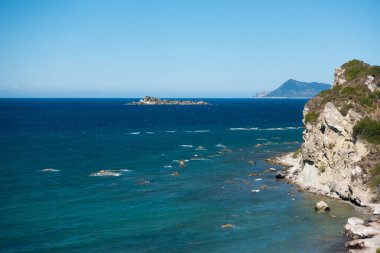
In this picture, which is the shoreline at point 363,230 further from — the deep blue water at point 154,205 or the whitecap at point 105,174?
the whitecap at point 105,174

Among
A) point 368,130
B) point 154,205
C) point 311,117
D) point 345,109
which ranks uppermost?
point 345,109

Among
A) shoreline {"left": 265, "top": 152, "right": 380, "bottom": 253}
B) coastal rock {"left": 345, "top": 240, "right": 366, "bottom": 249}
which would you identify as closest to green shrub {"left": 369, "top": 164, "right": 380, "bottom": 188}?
shoreline {"left": 265, "top": 152, "right": 380, "bottom": 253}

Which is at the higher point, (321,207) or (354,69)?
(354,69)

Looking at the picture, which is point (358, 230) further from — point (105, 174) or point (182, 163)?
point (182, 163)

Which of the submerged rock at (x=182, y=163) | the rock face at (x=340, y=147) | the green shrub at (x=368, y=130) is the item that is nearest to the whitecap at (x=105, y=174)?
the submerged rock at (x=182, y=163)

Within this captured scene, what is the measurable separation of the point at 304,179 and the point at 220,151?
4027 cm

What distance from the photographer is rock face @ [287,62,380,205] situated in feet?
207

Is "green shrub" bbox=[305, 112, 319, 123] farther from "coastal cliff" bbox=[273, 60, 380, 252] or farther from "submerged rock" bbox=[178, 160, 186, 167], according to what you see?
"submerged rock" bbox=[178, 160, 186, 167]

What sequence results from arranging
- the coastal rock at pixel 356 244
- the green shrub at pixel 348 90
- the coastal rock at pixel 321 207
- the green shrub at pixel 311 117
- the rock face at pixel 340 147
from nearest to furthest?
the coastal rock at pixel 356 244 → the coastal rock at pixel 321 207 → the rock face at pixel 340 147 → the green shrub at pixel 348 90 → the green shrub at pixel 311 117

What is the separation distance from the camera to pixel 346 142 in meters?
67.9

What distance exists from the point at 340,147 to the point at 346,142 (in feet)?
4.17

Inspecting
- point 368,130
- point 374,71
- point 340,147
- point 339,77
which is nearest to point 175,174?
point 340,147

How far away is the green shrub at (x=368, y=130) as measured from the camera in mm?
65000

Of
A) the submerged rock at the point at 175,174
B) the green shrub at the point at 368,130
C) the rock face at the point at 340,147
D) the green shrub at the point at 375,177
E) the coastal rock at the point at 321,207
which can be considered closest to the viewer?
the coastal rock at the point at 321,207
